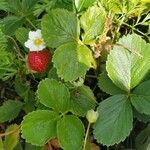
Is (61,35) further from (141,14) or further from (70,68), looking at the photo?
(141,14)

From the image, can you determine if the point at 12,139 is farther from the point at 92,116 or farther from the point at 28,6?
the point at 28,6

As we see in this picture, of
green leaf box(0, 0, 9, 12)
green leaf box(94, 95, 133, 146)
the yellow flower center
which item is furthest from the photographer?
green leaf box(0, 0, 9, 12)

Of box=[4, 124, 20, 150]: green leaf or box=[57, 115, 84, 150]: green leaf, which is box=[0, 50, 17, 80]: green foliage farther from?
box=[57, 115, 84, 150]: green leaf

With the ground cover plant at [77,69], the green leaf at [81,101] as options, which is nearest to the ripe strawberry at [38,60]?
the ground cover plant at [77,69]

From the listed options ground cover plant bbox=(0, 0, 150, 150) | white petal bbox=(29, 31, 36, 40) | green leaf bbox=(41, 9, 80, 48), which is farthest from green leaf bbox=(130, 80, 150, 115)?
white petal bbox=(29, 31, 36, 40)

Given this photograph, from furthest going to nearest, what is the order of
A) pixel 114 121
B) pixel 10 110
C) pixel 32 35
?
1. pixel 10 110
2. pixel 32 35
3. pixel 114 121

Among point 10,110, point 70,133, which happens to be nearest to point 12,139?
point 10,110

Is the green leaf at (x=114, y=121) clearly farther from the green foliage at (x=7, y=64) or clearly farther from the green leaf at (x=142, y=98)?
the green foliage at (x=7, y=64)
